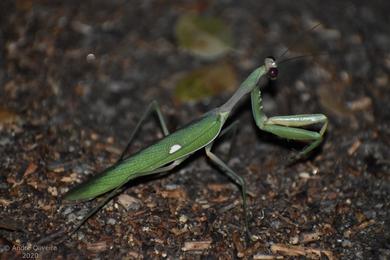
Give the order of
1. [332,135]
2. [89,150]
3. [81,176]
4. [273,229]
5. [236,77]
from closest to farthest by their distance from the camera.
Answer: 1. [273,229]
2. [81,176]
3. [89,150]
4. [332,135]
5. [236,77]

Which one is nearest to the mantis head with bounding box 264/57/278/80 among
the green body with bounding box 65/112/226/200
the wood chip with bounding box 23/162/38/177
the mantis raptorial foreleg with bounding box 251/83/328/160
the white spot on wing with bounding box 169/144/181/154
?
the mantis raptorial foreleg with bounding box 251/83/328/160

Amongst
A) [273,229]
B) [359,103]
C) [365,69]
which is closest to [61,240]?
[273,229]

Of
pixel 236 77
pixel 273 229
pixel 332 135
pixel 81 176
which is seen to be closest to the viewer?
pixel 273 229

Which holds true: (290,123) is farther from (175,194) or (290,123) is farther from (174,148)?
(175,194)

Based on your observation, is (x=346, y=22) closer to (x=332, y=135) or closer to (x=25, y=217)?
(x=332, y=135)

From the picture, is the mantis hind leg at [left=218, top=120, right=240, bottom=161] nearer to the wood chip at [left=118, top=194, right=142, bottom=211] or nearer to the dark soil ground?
the dark soil ground

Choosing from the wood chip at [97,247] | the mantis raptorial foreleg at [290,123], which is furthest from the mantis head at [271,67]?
the wood chip at [97,247]

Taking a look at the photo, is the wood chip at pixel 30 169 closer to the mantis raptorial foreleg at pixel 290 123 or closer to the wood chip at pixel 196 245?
the wood chip at pixel 196 245
